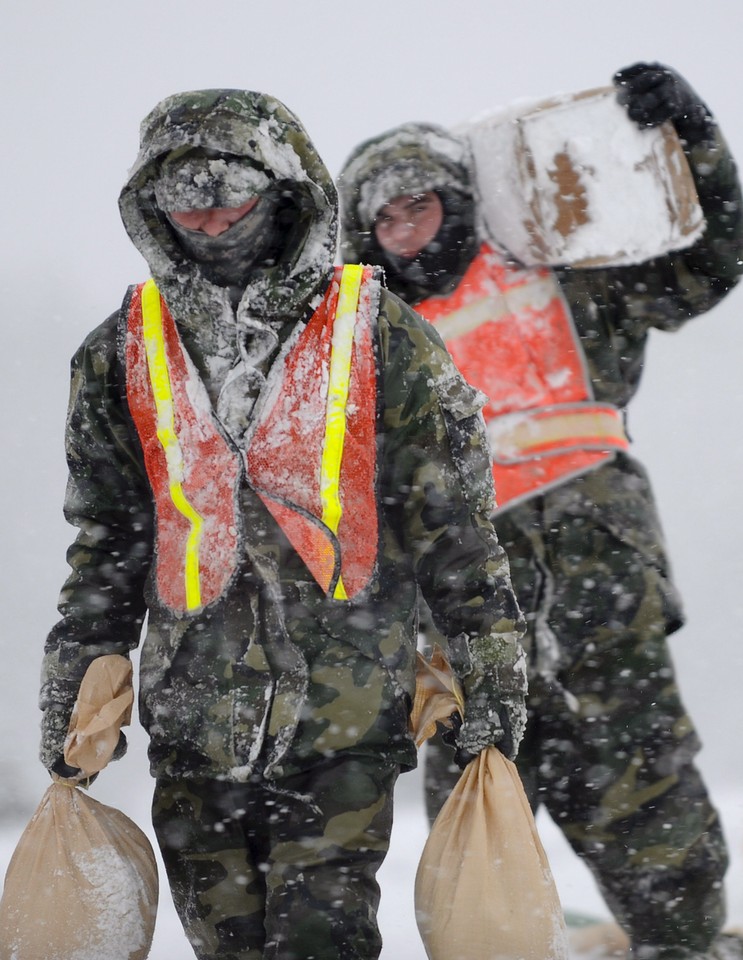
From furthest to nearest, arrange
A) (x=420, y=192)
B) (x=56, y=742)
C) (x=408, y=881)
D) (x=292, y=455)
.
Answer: (x=408, y=881)
(x=420, y=192)
(x=56, y=742)
(x=292, y=455)

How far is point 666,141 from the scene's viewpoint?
11.3 feet

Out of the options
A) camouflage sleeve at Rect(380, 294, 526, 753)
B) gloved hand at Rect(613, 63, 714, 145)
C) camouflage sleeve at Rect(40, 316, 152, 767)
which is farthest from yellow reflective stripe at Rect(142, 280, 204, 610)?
gloved hand at Rect(613, 63, 714, 145)

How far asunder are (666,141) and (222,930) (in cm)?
201

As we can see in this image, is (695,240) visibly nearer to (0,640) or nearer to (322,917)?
(322,917)

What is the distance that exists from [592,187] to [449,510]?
49.9 inches

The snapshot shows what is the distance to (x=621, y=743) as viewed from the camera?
3.38 meters

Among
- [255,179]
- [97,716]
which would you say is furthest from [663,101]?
[97,716]

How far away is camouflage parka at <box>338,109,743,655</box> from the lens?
344 centimetres

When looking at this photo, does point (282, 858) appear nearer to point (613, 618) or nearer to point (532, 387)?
point (613, 618)

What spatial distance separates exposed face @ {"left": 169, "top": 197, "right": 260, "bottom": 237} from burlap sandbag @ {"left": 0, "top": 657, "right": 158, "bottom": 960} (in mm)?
727

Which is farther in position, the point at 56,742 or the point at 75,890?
the point at 56,742

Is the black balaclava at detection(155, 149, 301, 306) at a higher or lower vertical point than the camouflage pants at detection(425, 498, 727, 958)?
higher

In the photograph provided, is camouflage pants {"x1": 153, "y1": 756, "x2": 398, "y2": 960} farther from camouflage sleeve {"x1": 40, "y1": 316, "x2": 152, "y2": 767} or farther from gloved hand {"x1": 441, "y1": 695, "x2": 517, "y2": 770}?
camouflage sleeve {"x1": 40, "y1": 316, "x2": 152, "y2": 767}

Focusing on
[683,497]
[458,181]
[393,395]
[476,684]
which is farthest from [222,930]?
[683,497]
